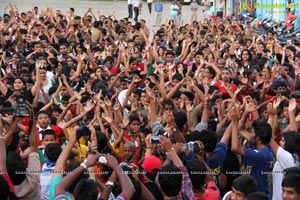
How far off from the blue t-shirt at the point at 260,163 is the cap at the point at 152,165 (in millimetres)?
823

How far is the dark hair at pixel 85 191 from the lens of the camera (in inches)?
183

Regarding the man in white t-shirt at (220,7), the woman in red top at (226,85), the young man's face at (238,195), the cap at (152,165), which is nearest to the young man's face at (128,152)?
the cap at (152,165)

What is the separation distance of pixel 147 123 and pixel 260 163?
2222 millimetres

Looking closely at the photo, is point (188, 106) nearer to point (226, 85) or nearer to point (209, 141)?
point (226, 85)

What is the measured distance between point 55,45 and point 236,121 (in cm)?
876

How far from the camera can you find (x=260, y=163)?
6148 millimetres

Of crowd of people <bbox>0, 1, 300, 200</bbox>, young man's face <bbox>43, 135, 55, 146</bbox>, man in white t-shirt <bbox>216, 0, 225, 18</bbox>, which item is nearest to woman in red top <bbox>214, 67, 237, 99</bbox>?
crowd of people <bbox>0, 1, 300, 200</bbox>

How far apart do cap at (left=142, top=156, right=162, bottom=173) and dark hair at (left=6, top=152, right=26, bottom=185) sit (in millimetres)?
1031

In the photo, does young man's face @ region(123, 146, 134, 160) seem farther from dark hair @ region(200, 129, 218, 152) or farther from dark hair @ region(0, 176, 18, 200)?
dark hair @ region(0, 176, 18, 200)

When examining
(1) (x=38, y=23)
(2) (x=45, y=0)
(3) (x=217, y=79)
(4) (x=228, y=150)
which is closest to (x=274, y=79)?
(3) (x=217, y=79)

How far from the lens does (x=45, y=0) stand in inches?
1438

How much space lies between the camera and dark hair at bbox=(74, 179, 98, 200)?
15.2 ft

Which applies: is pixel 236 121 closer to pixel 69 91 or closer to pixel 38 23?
pixel 69 91

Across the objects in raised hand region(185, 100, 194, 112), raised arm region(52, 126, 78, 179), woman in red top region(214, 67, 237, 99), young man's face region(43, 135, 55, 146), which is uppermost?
raised arm region(52, 126, 78, 179)
